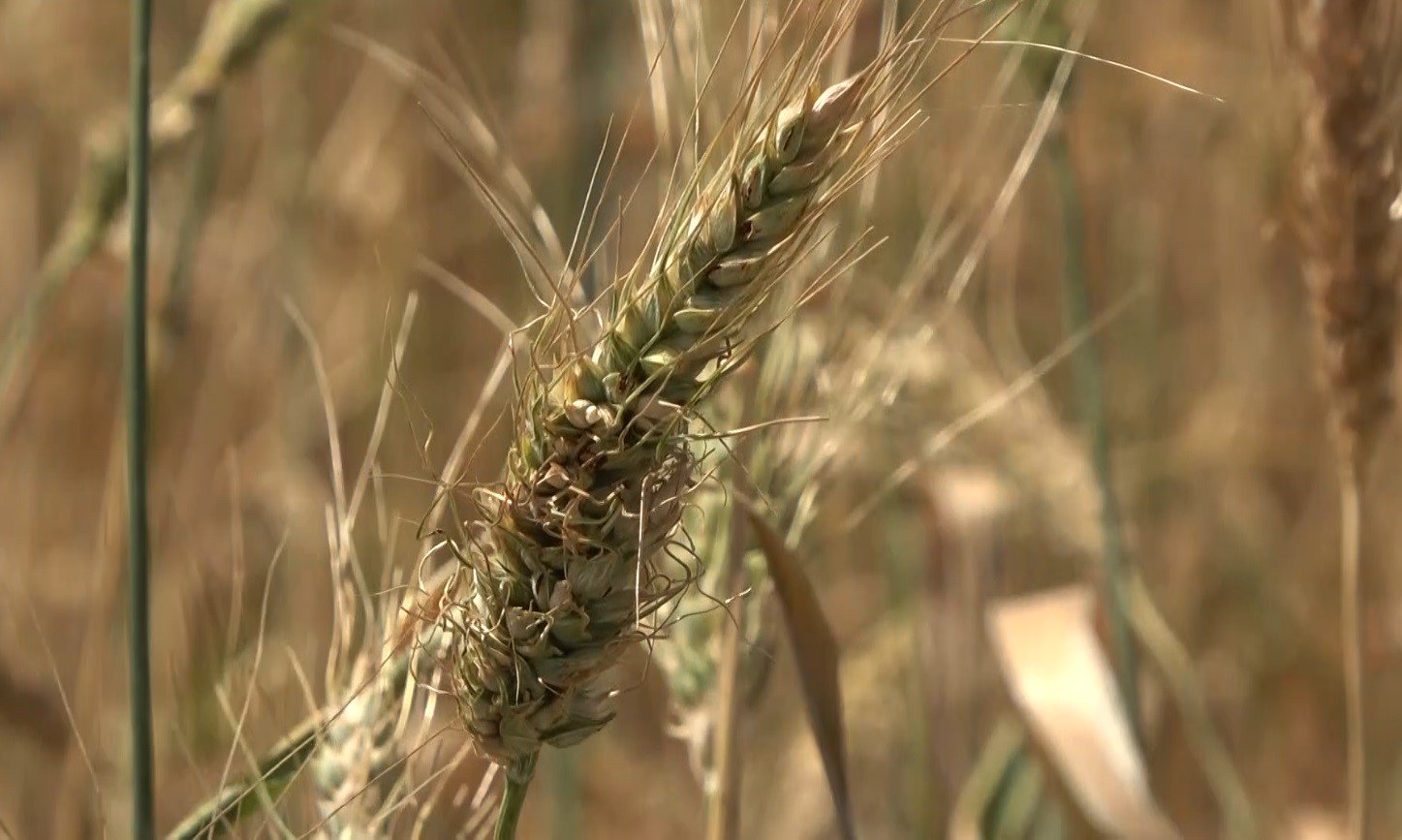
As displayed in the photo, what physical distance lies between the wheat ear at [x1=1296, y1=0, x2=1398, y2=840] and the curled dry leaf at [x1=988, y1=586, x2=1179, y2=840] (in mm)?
134

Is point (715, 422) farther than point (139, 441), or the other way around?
point (715, 422)

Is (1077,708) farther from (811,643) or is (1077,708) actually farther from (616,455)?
(616,455)

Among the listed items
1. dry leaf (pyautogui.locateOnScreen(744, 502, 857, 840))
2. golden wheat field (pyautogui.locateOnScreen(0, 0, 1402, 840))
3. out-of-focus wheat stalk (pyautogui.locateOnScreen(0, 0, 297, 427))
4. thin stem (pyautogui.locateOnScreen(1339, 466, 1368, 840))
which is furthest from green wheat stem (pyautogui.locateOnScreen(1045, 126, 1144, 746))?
out-of-focus wheat stalk (pyautogui.locateOnScreen(0, 0, 297, 427))

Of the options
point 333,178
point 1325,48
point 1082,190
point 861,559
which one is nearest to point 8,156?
point 333,178

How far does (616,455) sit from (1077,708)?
475 mm

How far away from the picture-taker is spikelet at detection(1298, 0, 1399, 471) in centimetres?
76

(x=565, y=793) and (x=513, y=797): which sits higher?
(x=513, y=797)

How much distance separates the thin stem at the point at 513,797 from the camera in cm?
47

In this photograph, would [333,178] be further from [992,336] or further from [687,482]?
[687,482]

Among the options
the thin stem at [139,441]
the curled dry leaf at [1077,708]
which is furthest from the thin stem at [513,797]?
the curled dry leaf at [1077,708]

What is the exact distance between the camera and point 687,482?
1.54 ft

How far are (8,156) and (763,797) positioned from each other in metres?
1.04

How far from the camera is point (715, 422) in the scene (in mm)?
722

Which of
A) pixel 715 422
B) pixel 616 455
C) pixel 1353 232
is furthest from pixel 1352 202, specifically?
pixel 616 455
